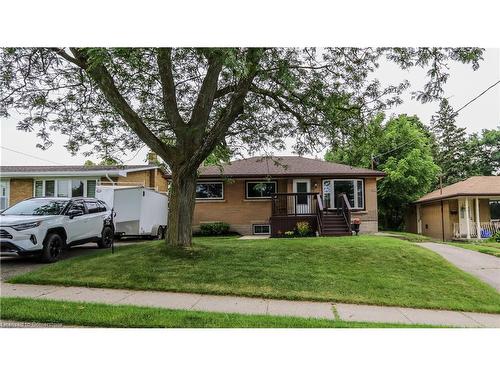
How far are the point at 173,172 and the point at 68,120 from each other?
4.04 m

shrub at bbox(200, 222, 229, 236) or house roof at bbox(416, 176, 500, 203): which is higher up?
house roof at bbox(416, 176, 500, 203)

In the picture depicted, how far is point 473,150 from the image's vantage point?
2881cm

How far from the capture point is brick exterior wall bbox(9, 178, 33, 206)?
15461 mm

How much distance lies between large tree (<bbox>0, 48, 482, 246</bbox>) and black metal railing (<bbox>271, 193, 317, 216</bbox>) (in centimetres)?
369

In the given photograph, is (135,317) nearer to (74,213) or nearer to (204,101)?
(74,213)

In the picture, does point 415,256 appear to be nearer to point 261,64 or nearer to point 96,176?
point 261,64

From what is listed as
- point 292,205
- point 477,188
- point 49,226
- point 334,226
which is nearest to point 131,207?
point 49,226

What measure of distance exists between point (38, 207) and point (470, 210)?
1993cm

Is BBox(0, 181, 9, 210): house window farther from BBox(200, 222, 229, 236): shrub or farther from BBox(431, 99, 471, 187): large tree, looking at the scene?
BBox(431, 99, 471, 187): large tree

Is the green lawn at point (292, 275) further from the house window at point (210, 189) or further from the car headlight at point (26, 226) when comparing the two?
the house window at point (210, 189)

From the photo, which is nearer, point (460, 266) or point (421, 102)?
point (421, 102)

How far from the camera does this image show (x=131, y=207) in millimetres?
12430

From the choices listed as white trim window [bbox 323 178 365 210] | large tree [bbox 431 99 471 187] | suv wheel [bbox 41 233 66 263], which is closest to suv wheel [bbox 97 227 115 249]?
suv wheel [bbox 41 233 66 263]

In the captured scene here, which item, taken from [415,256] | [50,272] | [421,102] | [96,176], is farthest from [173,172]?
[96,176]
